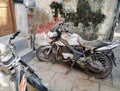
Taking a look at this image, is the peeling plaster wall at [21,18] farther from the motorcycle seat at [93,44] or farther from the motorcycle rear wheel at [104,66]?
the motorcycle rear wheel at [104,66]

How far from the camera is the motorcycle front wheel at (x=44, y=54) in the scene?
362cm

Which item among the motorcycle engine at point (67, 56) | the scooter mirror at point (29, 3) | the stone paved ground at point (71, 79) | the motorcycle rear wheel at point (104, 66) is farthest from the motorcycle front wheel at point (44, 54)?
the scooter mirror at point (29, 3)

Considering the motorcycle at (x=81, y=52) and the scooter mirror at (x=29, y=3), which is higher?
the scooter mirror at (x=29, y=3)

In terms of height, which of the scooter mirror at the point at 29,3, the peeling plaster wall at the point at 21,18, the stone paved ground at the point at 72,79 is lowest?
the stone paved ground at the point at 72,79

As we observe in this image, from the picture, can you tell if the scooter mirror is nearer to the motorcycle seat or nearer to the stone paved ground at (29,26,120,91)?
the stone paved ground at (29,26,120,91)

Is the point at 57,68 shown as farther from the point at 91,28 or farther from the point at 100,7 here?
the point at 100,7

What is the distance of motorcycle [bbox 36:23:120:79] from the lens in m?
2.87

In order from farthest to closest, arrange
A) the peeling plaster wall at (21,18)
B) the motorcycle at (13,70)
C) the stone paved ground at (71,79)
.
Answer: the peeling plaster wall at (21,18) → the stone paved ground at (71,79) → the motorcycle at (13,70)

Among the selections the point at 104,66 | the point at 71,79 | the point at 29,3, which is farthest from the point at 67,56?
the point at 29,3

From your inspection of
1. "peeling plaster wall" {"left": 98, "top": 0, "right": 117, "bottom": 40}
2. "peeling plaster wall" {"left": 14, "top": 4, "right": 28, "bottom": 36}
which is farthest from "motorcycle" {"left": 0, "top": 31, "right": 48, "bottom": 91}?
"peeling plaster wall" {"left": 98, "top": 0, "right": 117, "bottom": 40}

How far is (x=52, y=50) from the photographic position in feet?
11.5

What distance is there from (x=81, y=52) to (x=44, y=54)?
1.08 metres

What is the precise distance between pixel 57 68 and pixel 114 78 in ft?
4.48

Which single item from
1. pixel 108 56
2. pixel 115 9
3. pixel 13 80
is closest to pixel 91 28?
pixel 115 9
